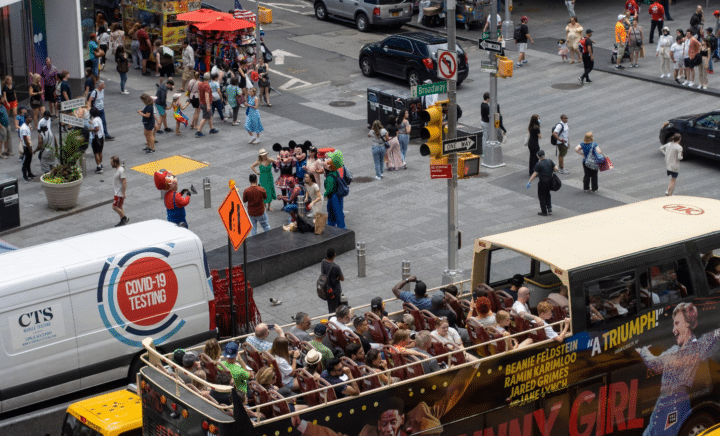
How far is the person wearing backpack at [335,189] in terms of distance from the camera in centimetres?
1883

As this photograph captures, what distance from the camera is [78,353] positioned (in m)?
12.8

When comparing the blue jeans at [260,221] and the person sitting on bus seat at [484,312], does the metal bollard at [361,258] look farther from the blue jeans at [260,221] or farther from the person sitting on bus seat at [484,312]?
the person sitting on bus seat at [484,312]

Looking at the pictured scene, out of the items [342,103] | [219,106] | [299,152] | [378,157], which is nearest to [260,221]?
[299,152]

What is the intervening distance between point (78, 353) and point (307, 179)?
7202 mm

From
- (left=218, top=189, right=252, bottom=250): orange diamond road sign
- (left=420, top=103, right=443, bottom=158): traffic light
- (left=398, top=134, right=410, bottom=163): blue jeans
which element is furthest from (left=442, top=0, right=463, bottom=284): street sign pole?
(left=398, top=134, right=410, bottom=163): blue jeans

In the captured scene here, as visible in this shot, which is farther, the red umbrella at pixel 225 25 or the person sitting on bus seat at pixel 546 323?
the red umbrella at pixel 225 25

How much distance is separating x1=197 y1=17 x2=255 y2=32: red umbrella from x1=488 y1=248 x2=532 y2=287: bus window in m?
20.8

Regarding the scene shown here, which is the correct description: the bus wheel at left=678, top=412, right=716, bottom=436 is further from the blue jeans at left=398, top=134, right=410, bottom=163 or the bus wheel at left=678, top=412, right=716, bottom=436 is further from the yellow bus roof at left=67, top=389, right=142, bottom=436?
the blue jeans at left=398, top=134, right=410, bottom=163

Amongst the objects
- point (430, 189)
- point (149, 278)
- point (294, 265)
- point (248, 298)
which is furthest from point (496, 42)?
point (149, 278)

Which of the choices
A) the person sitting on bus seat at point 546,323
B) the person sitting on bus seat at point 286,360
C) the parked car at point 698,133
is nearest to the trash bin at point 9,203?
the person sitting on bus seat at point 286,360

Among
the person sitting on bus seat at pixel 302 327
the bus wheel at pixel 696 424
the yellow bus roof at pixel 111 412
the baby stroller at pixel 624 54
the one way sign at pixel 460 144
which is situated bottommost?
the bus wheel at pixel 696 424

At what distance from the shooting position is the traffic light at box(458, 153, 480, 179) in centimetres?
1559

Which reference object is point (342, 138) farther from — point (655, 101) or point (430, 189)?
point (655, 101)

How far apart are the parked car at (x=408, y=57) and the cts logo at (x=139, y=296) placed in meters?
17.7
